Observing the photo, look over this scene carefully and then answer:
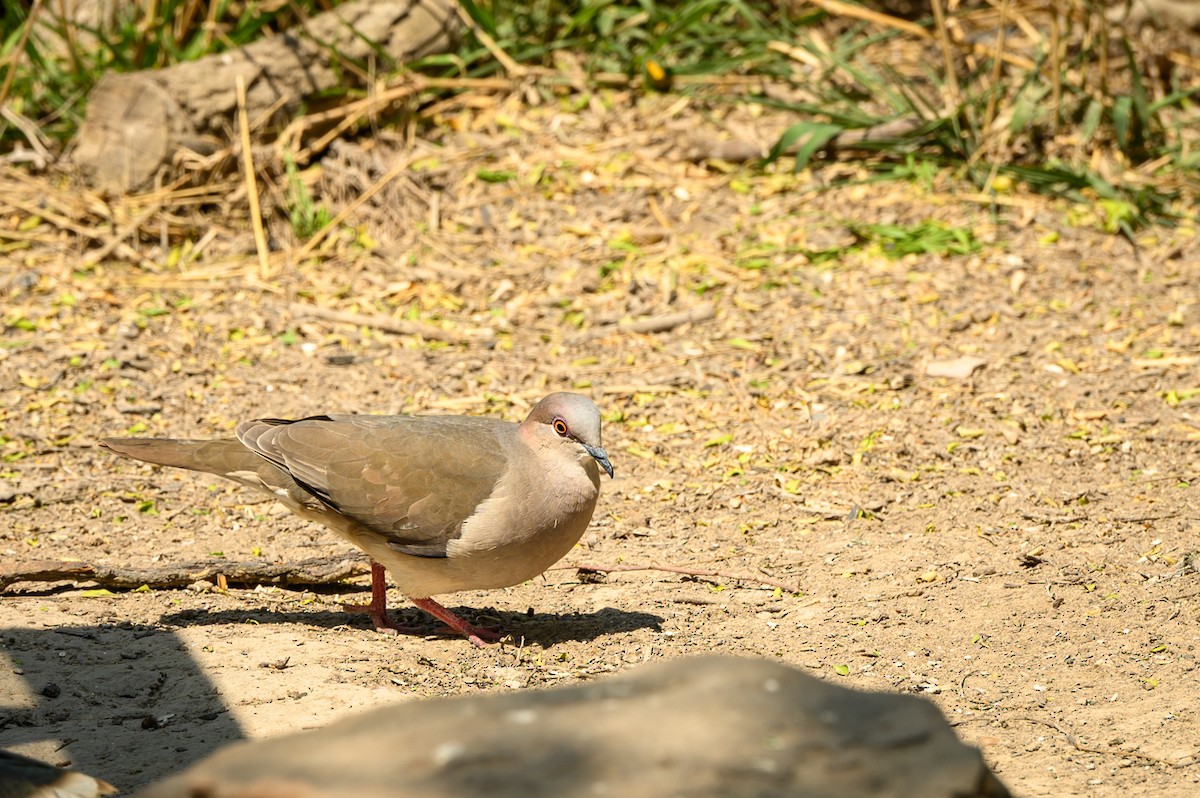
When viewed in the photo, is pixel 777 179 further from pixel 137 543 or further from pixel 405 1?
pixel 137 543

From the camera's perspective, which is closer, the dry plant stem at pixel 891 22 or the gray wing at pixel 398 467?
the gray wing at pixel 398 467

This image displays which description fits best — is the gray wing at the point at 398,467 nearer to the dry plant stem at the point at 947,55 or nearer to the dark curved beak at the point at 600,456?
the dark curved beak at the point at 600,456

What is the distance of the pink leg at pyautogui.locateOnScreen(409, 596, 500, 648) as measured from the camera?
4.68 meters

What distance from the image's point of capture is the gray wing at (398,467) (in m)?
4.47

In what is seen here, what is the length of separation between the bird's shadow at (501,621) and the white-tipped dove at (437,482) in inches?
6.3

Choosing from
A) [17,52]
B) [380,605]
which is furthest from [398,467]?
[17,52]

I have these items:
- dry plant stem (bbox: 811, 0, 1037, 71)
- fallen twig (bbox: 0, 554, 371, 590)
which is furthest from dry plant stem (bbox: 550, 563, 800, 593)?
dry plant stem (bbox: 811, 0, 1037, 71)

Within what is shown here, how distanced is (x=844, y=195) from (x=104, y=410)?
16.1ft

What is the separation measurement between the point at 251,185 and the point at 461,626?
4581mm

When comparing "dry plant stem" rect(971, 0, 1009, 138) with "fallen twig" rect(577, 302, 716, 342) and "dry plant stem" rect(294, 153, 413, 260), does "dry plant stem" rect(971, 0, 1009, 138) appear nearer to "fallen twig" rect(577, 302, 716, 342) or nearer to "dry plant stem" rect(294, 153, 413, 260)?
"fallen twig" rect(577, 302, 716, 342)

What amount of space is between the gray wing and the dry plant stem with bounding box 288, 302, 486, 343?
2.55 meters

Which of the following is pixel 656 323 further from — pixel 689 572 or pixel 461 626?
pixel 461 626

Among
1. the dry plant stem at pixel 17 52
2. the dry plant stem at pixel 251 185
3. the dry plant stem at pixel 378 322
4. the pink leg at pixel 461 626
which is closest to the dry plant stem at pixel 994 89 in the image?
the dry plant stem at pixel 378 322

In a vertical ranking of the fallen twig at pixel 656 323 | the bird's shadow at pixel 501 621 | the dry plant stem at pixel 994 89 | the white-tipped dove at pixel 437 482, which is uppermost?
the dry plant stem at pixel 994 89
